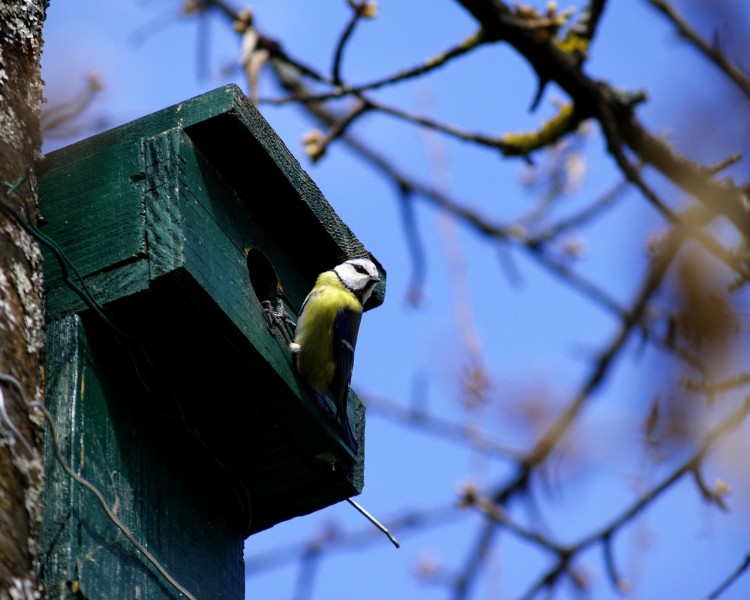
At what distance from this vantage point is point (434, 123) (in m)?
2.81

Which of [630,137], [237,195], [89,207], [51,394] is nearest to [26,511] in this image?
[51,394]

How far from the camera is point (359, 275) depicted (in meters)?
3.24

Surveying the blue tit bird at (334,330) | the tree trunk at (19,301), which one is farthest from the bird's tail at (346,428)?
the tree trunk at (19,301)

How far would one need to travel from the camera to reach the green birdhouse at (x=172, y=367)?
202 centimetres

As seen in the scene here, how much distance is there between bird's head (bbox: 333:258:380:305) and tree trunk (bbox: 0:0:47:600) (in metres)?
1.03

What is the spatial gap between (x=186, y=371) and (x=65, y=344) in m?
0.31

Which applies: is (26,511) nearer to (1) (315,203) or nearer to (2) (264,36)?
(1) (315,203)

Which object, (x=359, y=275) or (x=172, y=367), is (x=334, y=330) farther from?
(x=172, y=367)

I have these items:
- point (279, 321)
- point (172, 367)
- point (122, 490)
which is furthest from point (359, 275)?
point (122, 490)

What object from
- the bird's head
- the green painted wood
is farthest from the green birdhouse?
the bird's head

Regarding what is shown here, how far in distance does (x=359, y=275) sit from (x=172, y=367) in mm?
1014

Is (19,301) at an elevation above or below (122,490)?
above

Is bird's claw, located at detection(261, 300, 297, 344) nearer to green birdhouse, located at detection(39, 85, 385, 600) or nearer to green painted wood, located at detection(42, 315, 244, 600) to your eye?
green birdhouse, located at detection(39, 85, 385, 600)

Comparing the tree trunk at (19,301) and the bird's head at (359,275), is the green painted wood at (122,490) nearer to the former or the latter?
the tree trunk at (19,301)
